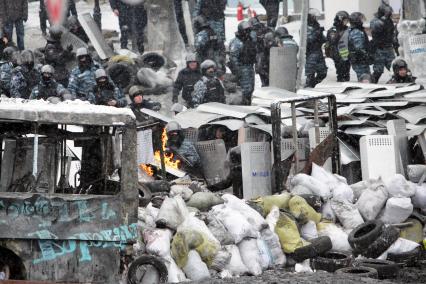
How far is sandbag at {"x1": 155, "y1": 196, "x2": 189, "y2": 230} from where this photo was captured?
41.1 ft

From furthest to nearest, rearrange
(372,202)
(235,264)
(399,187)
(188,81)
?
1. (188,81)
2. (399,187)
3. (372,202)
4. (235,264)

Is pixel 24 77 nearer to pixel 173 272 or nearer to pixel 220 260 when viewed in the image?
pixel 220 260

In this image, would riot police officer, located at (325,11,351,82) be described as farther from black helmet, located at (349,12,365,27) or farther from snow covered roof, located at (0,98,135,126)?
snow covered roof, located at (0,98,135,126)

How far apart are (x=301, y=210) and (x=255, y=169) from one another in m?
2.34

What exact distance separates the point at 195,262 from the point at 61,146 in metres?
2.36

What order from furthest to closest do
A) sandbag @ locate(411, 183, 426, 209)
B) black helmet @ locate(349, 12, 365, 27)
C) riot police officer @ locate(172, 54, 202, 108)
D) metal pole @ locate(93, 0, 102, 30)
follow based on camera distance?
metal pole @ locate(93, 0, 102, 30) < black helmet @ locate(349, 12, 365, 27) < riot police officer @ locate(172, 54, 202, 108) < sandbag @ locate(411, 183, 426, 209)

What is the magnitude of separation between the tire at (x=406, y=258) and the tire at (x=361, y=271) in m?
1.39

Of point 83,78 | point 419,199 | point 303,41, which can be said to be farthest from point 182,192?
point 303,41

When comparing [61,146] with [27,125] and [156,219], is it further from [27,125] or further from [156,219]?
[156,219]

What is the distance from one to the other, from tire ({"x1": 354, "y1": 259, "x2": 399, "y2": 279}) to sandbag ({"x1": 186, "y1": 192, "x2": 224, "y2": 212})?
6.42 feet

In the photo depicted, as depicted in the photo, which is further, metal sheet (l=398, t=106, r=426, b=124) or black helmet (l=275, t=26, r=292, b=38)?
black helmet (l=275, t=26, r=292, b=38)

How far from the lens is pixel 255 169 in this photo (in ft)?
53.8

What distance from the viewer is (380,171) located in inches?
670

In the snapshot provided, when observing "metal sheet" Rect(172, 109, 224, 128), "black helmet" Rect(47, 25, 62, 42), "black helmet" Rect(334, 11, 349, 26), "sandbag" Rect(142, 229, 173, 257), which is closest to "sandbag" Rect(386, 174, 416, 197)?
"sandbag" Rect(142, 229, 173, 257)
